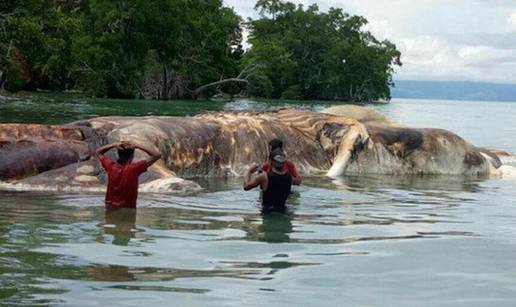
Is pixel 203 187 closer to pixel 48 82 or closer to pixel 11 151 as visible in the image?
pixel 11 151

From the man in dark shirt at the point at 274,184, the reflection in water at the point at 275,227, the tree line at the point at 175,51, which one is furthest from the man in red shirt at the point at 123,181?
the tree line at the point at 175,51

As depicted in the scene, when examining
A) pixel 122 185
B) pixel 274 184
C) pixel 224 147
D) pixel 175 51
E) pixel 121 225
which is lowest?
pixel 121 225

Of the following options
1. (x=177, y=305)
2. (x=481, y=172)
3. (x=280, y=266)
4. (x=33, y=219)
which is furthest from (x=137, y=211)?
(x=481, y=172)

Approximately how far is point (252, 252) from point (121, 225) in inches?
73.7

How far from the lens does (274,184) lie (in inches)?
386

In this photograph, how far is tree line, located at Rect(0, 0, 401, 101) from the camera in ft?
111

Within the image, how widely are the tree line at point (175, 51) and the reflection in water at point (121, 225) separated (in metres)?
20.8

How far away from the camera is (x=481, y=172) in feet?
53.3

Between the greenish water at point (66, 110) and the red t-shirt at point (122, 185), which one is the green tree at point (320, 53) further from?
the red t-shirt at point (122, 185)

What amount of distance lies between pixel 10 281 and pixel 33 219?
2902 mm

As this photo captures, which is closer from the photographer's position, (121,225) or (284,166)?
(121,225)

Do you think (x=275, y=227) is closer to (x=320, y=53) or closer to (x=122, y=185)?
(x=122, y=185)

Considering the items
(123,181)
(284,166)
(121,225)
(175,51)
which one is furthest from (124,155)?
(175,51)

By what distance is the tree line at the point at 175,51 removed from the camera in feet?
111
